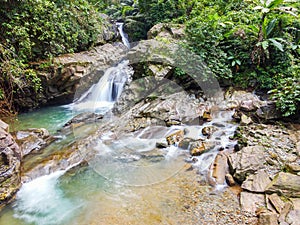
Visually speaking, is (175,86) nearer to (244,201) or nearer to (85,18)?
(244,201)

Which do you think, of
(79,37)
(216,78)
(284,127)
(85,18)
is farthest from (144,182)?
(85,18)

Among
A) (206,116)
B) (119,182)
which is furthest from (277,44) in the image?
(119,182)

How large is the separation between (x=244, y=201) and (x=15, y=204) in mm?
3923

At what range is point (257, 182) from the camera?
3635 millimetres

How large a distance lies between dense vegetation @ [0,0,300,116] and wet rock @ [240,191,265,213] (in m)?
2.78

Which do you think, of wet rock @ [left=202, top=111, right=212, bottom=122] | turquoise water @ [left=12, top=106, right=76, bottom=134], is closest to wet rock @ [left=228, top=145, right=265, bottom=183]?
wet rock @ [left=202, top=111, right=212, bottom=122]

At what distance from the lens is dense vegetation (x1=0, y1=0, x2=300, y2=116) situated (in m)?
6.09

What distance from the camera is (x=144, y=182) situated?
4.11 m

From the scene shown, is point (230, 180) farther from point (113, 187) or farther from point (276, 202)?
point (113, 187)

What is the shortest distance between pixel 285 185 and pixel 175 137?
2.61 meters

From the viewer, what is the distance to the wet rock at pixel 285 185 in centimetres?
328

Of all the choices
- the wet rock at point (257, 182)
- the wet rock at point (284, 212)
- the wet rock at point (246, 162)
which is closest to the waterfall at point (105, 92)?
the wet rock at point (246, 162)

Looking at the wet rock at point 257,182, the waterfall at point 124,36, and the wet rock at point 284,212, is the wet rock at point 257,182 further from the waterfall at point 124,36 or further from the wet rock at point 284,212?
the waterfall at point 124,36

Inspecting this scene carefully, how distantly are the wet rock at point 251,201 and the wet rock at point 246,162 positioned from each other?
0.39 metres
